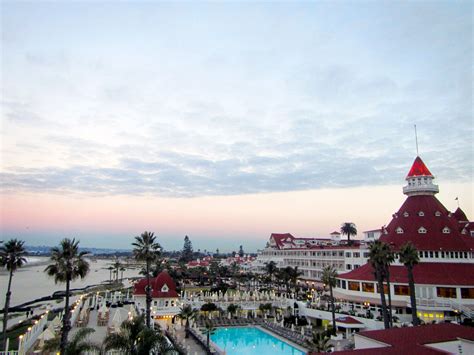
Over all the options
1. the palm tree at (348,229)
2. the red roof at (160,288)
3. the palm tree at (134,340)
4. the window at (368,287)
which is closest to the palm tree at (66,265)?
the palm tree at (134,340)

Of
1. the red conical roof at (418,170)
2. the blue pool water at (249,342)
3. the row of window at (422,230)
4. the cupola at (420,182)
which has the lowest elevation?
the blue pool water at (249,342)

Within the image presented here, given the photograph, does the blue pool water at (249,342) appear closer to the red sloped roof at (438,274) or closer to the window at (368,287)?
the red sloped roof at (438,274)

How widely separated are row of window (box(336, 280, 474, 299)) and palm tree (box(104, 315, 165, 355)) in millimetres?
33716

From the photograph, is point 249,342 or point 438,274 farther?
point 438,274

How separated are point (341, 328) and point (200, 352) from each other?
57.9 feet

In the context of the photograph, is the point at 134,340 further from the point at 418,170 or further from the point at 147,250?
the point at 418,170

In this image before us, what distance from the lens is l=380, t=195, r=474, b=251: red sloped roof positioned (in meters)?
46.5

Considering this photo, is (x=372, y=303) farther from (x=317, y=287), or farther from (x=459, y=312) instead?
(x=317, y=287)

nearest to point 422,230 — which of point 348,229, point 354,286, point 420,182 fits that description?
point 420,182

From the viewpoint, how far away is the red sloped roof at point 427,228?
46500mm

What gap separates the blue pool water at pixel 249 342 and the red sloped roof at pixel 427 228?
873 inches

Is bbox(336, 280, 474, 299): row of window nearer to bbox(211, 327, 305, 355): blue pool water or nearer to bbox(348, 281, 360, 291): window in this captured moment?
bbox(348, 281, 360, 291): window

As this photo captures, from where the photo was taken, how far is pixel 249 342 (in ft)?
133

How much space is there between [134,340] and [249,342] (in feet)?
73.8
